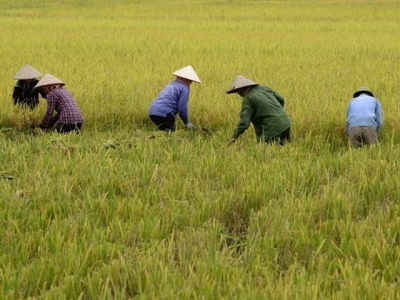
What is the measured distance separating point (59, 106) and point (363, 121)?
8.95ft

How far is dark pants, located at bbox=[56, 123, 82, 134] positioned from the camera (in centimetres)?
496

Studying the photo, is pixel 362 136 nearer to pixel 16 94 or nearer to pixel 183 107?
pixel 183 107

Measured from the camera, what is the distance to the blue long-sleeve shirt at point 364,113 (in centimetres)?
431

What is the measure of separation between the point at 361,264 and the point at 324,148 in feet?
7.36


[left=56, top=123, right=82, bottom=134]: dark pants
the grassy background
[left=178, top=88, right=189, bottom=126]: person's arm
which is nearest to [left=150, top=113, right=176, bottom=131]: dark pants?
[left=178, top=88, right=189, bottom=126]: person's arm

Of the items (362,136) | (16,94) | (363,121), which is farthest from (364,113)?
(16,94)

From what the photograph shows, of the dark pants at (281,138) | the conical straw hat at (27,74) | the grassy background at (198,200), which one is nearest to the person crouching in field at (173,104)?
the grassy background at (198,200)

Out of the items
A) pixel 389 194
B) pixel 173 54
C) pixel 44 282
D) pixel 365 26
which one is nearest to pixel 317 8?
pixel 365 26

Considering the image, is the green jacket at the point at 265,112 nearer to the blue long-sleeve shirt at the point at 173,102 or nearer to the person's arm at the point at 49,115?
the blue long-sleeve shirt at the point at 173,102

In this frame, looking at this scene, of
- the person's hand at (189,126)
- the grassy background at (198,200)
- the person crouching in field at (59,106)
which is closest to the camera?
the grassy background at (198,200)

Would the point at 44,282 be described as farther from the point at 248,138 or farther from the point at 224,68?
the point at 224,68

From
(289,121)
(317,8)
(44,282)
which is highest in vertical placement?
(317,8)

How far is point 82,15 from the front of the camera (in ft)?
66.0

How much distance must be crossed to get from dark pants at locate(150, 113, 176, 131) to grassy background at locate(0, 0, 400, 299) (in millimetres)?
248
